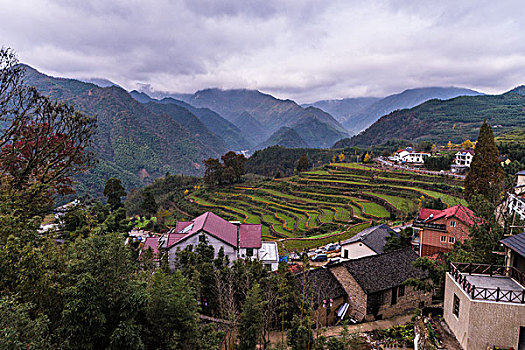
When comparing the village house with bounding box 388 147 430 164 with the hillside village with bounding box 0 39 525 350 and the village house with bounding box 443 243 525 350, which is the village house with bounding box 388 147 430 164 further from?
the village house with bounding box 443 243 525 350

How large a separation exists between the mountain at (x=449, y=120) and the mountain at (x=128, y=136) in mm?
80225

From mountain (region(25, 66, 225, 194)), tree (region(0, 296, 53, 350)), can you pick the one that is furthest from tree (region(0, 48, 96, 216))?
mountain (region(25, 66, 225, 194))

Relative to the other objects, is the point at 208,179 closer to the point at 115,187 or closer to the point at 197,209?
the point at 197,209

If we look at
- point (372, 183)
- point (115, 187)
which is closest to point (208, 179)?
point (115, 187)

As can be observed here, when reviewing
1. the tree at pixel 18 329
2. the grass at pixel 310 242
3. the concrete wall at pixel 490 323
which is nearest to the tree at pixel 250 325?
the tree at pixel 18 329

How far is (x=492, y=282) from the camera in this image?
9055 millimetres

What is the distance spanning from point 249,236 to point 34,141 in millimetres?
16043

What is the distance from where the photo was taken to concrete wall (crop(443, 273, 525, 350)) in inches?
307

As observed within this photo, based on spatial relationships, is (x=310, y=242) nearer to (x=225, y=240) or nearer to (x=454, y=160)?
(x=225, y=240)

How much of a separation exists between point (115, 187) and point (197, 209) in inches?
572

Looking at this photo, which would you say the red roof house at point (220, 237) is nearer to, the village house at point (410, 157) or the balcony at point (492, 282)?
the balcony at point (492, 282)

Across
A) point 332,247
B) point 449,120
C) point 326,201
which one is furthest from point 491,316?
point 449,120

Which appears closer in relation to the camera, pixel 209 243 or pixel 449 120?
pixel 209 243

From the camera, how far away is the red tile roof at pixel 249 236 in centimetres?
2312
